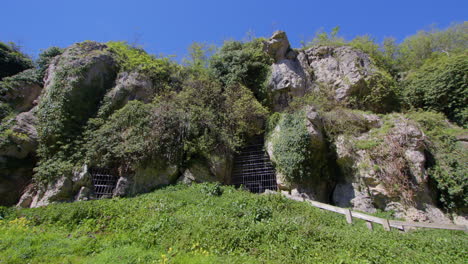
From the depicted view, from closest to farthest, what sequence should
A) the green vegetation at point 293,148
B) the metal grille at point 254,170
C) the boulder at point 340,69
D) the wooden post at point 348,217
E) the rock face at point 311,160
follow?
the wooden post at point 348,217 < the green vegetation at point 293,148 < the rock face at point 311,160 < the metal grille at point 254,170 < the boulder at point 340,69

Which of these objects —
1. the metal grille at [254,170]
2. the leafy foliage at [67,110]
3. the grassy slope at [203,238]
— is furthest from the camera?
the metal grille at [254,170]

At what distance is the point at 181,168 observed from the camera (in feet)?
40.7

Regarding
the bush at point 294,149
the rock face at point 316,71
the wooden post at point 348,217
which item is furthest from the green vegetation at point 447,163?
the bush at point 294,149

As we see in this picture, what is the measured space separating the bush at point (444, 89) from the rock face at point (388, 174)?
4653 millimetres

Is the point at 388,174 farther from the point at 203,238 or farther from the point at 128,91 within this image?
the point at 128,91

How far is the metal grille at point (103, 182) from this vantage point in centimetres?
1124

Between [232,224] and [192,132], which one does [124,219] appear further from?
[192,132]

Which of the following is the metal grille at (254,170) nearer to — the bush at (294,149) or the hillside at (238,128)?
the hillside at (238,128)

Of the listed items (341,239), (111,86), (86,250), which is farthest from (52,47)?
(341,239)

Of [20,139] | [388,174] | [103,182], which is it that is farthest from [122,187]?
[388,174]

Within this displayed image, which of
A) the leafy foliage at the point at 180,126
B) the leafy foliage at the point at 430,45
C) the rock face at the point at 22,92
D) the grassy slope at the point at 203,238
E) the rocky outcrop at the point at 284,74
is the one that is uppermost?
the leafy foliage at the point at 430,45

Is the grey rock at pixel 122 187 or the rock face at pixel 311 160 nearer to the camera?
the grey rock at pixel 122 187

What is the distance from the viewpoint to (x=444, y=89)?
14.5 m

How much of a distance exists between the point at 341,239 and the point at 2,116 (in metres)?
17.2
